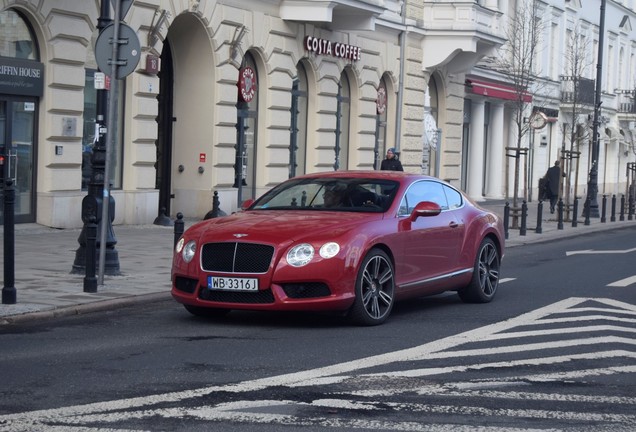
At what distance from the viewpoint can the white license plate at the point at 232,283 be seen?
38.2 feet

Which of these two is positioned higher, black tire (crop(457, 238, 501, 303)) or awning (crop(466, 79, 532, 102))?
awning (crop(466, 79, 532, 102))

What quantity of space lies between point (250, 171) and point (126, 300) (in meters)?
18.3

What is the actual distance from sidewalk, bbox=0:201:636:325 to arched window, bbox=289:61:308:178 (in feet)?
26.8

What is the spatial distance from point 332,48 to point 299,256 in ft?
76.3

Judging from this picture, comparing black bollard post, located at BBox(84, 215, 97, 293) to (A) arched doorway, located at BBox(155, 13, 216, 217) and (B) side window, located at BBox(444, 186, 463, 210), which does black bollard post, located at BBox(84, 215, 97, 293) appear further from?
(A) arched doorway, located at BBox(155, 13, 216, 217)

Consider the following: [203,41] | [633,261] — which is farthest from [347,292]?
[203,41]

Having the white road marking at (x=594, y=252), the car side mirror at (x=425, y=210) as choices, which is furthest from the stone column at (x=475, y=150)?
the car side mirror at (x=425, y=210)

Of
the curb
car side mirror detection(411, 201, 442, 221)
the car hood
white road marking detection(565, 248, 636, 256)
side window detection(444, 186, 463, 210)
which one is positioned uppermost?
side window detection(444, 186, 463, 210)

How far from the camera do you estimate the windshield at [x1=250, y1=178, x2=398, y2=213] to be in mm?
12992

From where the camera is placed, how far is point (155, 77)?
86.9 ft

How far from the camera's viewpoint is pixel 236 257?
11742 millimetres

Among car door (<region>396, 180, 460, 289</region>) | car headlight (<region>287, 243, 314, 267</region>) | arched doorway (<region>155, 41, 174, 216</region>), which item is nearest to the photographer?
car headlight (<region>287, 243, 314, 267</region>)

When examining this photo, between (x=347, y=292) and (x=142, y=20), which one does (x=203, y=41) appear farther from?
(x=347, y=292)

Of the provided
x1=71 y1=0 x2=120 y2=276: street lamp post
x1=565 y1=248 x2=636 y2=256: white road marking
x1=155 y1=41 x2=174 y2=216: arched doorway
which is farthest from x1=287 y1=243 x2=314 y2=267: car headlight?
x1=155 y1=41 x2=174 y2=216: arched doorway
